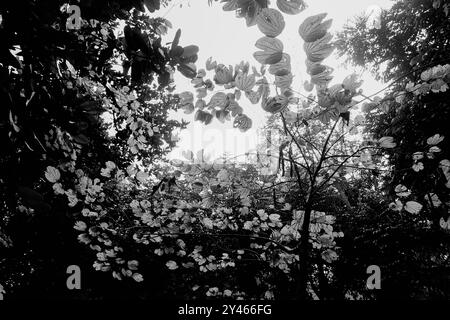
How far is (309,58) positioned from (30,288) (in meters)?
12.2

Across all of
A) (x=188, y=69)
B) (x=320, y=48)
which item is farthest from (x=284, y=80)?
(x=188, y=69)

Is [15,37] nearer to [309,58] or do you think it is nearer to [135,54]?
[135,54]

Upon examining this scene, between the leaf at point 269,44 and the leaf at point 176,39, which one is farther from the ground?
the leaf at point 176,39

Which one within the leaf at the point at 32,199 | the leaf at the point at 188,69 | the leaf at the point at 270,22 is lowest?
the leaf at the point at 32,199

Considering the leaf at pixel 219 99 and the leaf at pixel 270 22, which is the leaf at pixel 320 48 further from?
the leaf at pixel 219 99

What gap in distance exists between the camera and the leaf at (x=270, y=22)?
2.64ft

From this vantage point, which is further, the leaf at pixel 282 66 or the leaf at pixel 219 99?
the leaf at pixel 219 99

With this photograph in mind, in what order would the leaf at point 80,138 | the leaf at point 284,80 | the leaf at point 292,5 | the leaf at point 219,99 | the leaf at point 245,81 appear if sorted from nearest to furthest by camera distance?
the leaf at point 292,5 → the leaf at point 284,80 → the leaf at point 245,81 → the leaf at point 219,99 → the leaf at point 80,138

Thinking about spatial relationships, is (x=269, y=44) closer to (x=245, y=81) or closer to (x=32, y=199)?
(x=245, y=81)

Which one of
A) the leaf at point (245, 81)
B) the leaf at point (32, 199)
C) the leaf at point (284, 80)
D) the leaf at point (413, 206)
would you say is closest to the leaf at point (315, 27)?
the leaf at point (284, 80)

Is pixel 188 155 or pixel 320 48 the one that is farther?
pixel 188 155

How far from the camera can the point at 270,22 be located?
82cm

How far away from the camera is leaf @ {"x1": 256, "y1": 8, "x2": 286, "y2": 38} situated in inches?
31.7
